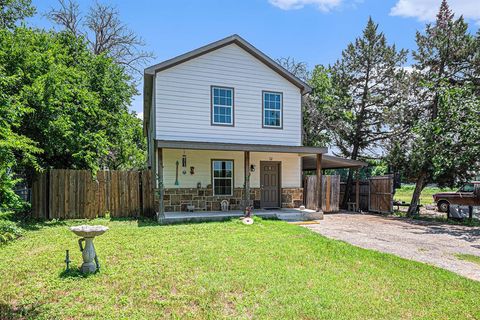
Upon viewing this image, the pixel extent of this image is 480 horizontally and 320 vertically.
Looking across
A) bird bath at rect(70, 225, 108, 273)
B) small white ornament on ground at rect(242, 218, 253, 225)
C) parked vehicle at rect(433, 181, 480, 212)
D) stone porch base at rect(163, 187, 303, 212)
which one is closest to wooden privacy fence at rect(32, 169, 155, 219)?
stone porch base at rect(163, 187, 303, 212)

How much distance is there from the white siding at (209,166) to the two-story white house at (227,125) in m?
0.04

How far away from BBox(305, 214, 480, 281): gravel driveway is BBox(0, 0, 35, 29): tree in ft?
53.4

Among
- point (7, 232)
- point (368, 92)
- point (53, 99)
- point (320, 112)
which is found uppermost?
point (368, 92)

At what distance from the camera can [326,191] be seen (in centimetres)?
1544

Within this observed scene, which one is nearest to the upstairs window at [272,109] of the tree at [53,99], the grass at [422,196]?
the tree at [53,99]

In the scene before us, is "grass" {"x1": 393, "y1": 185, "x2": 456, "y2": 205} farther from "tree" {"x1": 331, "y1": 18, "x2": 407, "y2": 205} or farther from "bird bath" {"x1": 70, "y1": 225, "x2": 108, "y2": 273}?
"bird bath" {"x1": 70, "y1": 225, "x2": 108, "y2": 273}

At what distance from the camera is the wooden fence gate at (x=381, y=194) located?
50.2 feet

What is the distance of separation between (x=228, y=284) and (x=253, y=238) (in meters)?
3.29

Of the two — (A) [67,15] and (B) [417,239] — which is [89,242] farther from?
(A) [67,15]

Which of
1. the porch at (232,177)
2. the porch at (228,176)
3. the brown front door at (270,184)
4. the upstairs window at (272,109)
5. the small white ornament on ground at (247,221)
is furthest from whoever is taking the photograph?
the brown front door at (270,184)

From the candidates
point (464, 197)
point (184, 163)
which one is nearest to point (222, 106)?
point (184, 163)

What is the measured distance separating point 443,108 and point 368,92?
297 inches

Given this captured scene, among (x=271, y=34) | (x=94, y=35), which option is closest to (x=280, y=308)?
(x=271, y=34)

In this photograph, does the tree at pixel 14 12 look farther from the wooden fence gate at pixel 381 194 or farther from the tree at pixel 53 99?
the wooden fence gate at pixel 381 194
